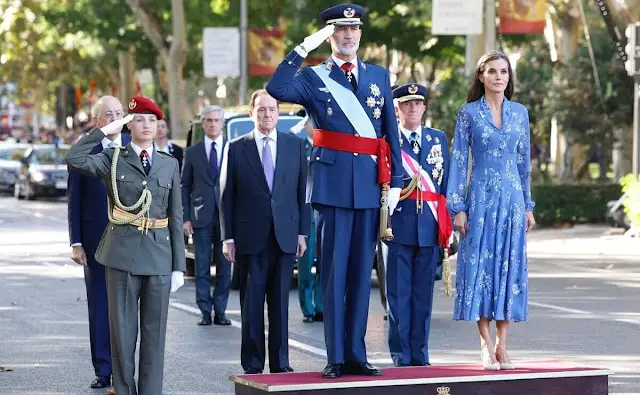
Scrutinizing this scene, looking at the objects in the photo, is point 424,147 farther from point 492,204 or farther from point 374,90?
point 374,90

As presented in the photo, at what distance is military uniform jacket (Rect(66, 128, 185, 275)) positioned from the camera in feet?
31.6

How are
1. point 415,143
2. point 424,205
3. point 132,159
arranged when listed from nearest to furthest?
point 132,159 < point 424,205 < point 415,143

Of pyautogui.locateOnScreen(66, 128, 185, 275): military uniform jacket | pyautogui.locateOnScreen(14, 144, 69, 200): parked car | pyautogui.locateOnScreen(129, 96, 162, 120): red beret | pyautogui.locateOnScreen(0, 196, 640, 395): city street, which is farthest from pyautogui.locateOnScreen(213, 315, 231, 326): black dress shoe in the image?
pyautogui.locateOnScreen(14, 144, 69, 200): parked car

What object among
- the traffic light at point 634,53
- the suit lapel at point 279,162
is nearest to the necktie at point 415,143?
the suit lapel at point 279,162

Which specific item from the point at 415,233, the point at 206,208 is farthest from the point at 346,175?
the point at 206,208

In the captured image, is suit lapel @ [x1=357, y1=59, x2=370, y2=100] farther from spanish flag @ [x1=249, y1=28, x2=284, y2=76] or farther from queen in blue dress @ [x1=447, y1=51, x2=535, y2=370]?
spanish flag @ [x1=249, y1=28, x2=284, y2=76]

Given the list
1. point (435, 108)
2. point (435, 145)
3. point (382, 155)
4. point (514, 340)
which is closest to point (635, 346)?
point (514, 340)

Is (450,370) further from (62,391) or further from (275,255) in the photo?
(62,391)

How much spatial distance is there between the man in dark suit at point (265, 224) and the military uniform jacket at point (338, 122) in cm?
150

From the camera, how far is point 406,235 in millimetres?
11555

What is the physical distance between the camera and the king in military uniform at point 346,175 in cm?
935

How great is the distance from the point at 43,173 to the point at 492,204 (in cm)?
3504

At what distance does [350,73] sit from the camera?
9445 millimetres

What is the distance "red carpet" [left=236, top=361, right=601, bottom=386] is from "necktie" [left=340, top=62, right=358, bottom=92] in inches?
66.3
